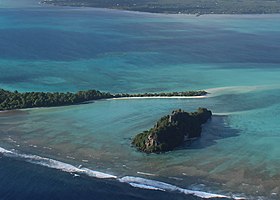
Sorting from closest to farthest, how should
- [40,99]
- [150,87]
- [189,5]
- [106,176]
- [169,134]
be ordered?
[106,176] → [169,134] → [40,99] → [150,87] → [189,5]

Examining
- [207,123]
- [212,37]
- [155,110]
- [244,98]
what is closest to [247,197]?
[207,123]

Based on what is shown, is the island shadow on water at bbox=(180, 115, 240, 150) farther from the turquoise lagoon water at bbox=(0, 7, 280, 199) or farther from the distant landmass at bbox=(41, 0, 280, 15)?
the distant landmass at bbox=(41, 0, 280, 15)

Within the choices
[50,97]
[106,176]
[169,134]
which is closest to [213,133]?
[169,134]

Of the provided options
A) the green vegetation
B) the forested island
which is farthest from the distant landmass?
the green vegetation

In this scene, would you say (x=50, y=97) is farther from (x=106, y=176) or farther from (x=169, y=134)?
(x=106, y=176)

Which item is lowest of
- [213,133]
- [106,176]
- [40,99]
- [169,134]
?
[106,176]

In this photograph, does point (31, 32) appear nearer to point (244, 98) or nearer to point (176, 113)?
point (244, 98)
